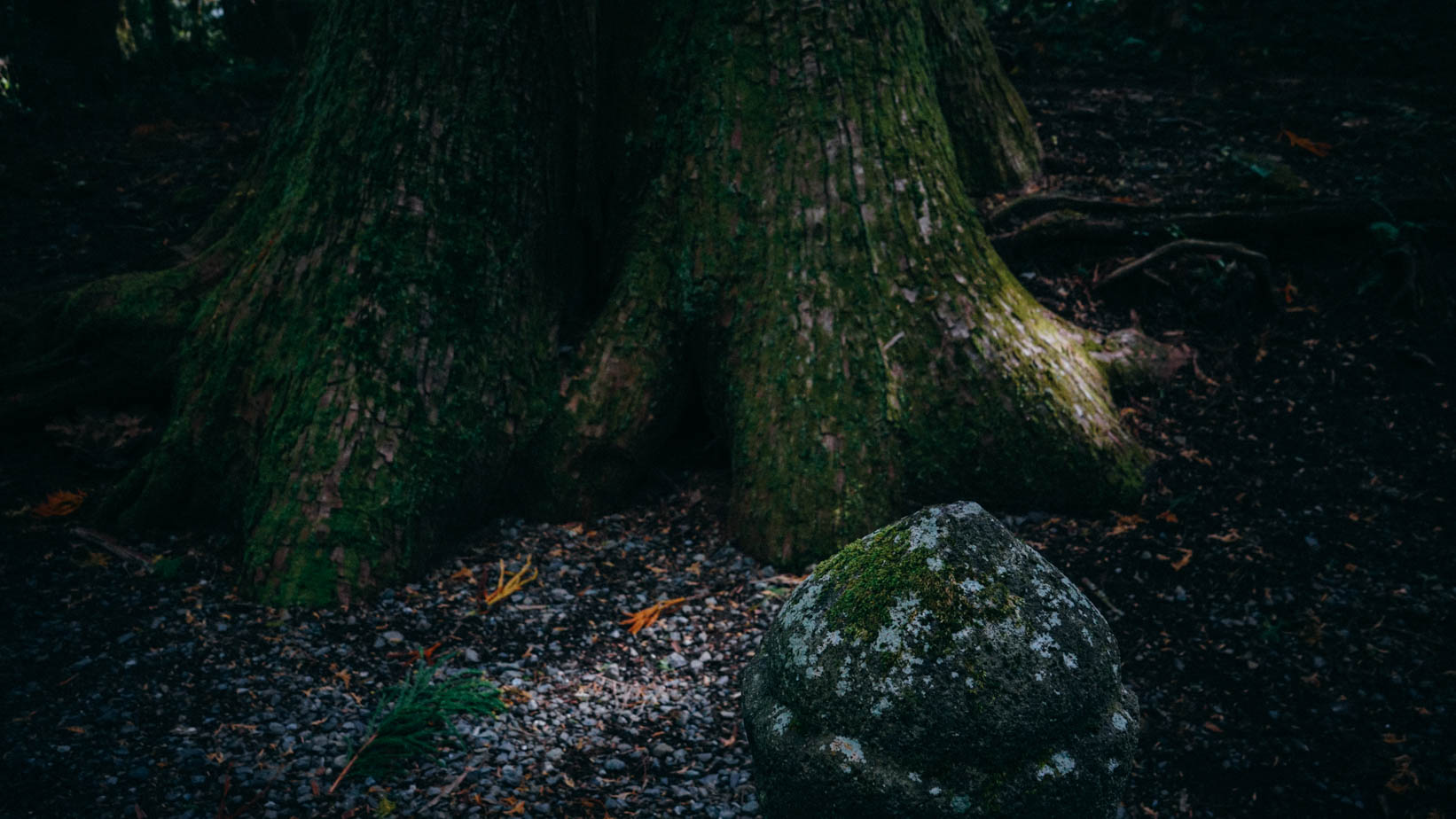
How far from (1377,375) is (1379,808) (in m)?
2.78

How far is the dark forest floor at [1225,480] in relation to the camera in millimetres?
2697

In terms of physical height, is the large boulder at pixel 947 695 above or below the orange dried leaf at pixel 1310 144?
below

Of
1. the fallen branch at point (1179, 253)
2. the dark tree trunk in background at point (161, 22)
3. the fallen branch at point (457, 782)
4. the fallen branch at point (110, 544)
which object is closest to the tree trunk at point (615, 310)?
the fallen branch at point (110, 544)

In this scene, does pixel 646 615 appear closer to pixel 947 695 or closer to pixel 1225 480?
pixel 947 695

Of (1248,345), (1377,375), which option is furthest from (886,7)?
(1377,375)

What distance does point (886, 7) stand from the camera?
4.16m

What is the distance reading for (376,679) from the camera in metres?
3.06

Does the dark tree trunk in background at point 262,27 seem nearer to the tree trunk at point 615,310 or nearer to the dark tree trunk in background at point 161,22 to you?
the dark tree trunk in background at point 161,22

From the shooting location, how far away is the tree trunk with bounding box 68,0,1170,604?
3.72 meters

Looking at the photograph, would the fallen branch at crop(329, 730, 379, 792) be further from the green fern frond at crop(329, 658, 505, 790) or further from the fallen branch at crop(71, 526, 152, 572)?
the fallen branch at crop(71, 526, 152, 572)

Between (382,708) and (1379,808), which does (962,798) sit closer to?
(1379,808)

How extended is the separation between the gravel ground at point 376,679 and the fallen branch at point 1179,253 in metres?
3.11

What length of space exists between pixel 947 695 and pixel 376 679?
2.22 meters

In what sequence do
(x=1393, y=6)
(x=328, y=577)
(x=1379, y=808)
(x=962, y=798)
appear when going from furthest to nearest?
1. (x=1393, y=6)
2. (x=328, y=577)
3. (x=1379, y=808)
4. (x=962, y=798)
